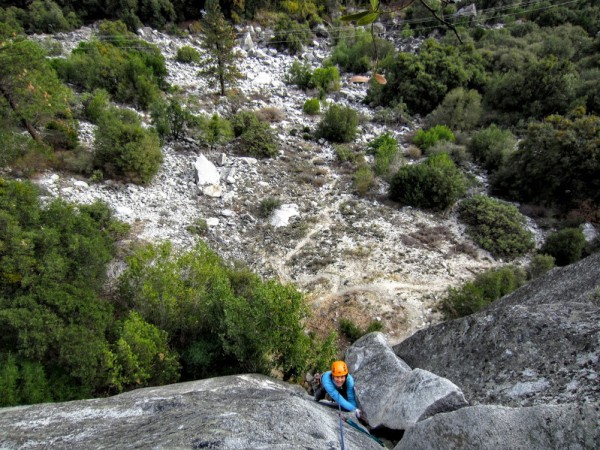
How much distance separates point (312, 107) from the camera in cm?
2412

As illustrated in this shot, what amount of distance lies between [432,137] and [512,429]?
64.8 feet

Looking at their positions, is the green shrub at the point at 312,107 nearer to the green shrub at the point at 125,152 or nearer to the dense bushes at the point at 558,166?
the green shrub at the point at 125,152

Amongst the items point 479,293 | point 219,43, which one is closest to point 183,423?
point 479,293

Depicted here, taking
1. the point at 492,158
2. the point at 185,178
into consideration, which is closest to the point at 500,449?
the point at 185,178

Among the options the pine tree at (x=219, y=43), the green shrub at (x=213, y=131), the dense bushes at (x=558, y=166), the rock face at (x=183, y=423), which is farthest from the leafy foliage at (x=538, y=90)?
the rock face at (x=183, y=423)

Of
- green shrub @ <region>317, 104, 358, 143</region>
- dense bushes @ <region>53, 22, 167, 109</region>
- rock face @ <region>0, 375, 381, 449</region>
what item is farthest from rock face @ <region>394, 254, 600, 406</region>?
dense bushes @ <region>53, 22, 167, 109</region>

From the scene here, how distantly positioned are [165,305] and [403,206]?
39.5 ft

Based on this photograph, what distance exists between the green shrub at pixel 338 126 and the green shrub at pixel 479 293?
463 inches

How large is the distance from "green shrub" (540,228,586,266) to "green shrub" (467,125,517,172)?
5.94 m

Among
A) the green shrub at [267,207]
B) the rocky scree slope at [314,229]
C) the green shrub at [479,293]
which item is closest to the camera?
the green shrub at [479,293]

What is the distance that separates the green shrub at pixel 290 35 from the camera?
33.0 m

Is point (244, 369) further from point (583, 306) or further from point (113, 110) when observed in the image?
point (113, 110)

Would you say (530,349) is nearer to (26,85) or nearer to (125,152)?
(125,152)

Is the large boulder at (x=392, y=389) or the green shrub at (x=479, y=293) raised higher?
the green shrub at (x=479, y=293)
